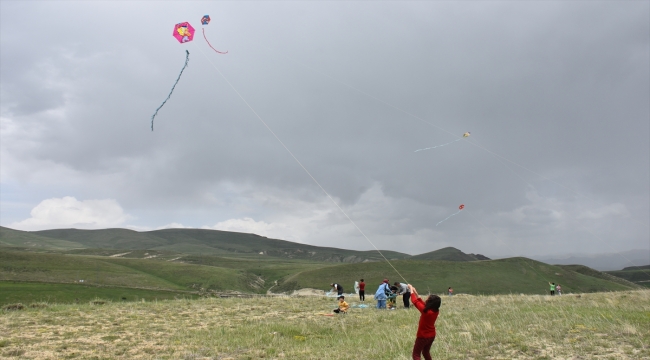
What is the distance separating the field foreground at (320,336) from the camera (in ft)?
36.8

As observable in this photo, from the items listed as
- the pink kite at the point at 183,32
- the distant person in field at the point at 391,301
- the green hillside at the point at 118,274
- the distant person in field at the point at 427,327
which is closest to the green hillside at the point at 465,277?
the green hillside at the point at 118,274

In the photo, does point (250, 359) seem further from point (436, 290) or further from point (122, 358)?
point (436, 290)

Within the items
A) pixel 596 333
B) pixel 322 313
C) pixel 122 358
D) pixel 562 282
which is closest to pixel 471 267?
pixel 562 282

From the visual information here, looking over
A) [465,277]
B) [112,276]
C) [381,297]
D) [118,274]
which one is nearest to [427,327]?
[381,297]

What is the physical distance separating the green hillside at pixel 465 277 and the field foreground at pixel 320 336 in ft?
194

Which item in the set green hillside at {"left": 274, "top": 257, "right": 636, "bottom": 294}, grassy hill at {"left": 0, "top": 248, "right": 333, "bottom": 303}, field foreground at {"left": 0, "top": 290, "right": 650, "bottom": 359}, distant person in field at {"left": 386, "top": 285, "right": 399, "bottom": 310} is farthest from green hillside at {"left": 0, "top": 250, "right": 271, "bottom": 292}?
field foreground at {"left": 0, "top": 290, "right": 650, "bottom": 359}

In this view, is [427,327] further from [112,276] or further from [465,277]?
[465,277]

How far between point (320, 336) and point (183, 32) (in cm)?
1691

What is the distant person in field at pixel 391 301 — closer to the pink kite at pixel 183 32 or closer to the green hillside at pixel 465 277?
the pink kite at pixel 183 32

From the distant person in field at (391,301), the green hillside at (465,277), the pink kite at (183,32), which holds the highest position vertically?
the pink kite at (183,32)

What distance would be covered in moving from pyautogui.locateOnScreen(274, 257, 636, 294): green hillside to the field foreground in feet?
194

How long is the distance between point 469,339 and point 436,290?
67.6 metres

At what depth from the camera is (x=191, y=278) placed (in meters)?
80.6

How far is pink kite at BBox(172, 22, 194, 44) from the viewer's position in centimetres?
2045
